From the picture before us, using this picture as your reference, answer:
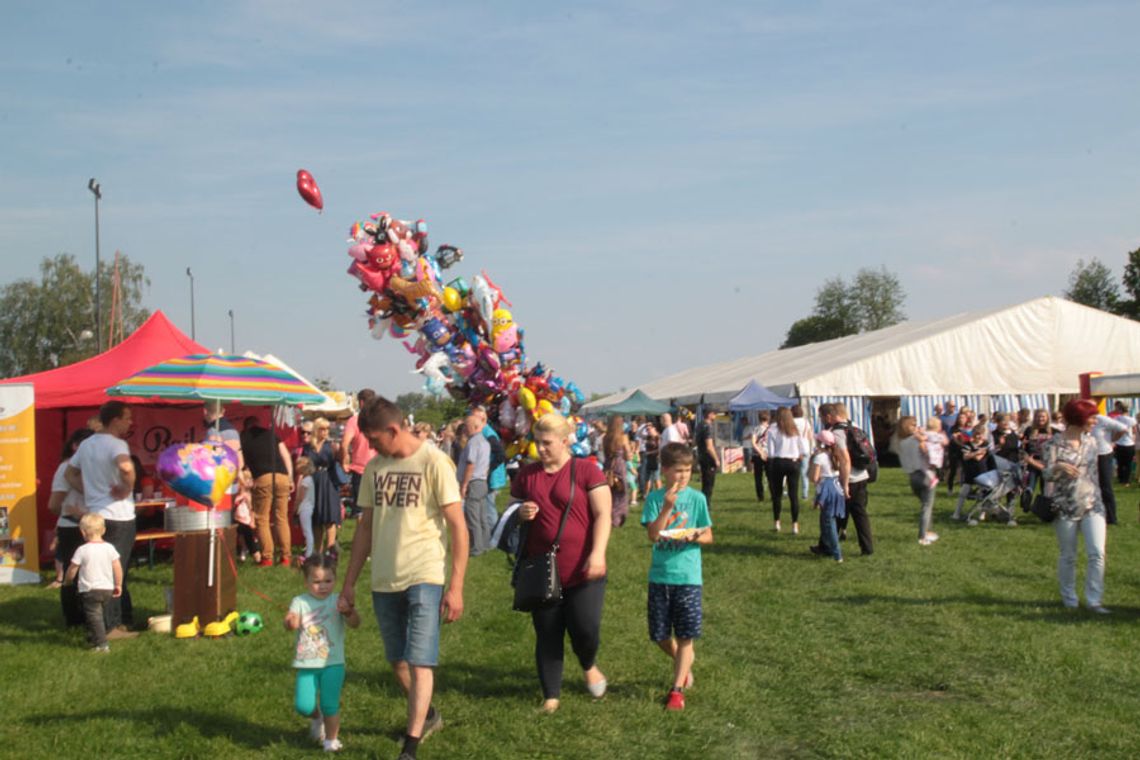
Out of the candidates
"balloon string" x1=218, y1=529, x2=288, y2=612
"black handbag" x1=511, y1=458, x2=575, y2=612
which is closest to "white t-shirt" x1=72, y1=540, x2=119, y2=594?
"balloon string" x1=218, y1=529, x2=288, y2=612

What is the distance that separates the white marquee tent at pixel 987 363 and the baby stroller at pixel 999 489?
506 inches

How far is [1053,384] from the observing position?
28703 millimetres

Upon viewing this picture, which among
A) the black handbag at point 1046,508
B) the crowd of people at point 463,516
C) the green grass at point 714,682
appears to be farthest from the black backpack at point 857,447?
→ the black handbag at point 1046,508

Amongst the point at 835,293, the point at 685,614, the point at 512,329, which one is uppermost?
the point at 835,293

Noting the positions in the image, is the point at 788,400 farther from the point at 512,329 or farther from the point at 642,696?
the point at 642,696

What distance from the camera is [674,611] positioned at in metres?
5.69

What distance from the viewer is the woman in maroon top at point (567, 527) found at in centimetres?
542

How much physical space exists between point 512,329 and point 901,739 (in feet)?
22.9

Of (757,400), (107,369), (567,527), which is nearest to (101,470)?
(567,527)

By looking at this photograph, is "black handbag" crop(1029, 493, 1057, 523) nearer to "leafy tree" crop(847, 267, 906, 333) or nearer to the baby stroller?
the baby stroller

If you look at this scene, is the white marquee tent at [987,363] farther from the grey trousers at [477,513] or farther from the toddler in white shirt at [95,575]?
the toddler in white shirt at [95,575]

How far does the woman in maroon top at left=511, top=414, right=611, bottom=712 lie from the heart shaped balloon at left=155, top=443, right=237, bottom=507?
3690mm

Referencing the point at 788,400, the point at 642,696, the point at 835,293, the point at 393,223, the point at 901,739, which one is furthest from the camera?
the point at 835,293

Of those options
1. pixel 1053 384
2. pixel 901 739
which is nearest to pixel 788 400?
pixel 1053 384
